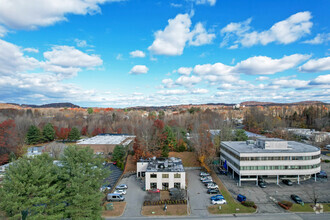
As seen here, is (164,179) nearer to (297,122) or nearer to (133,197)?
(133,197)

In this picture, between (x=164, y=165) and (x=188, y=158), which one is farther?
(x=188, y=158)

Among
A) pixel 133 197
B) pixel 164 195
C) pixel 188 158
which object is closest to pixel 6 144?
pixel 133 197

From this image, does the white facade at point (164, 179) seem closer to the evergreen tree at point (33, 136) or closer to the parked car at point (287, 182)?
the parked car at point (287, 182)

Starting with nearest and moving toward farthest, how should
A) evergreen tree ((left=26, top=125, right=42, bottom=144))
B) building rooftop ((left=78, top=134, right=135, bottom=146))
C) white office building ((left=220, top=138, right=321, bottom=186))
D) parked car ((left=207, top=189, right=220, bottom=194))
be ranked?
parked car ((left=207, top=189, right=220, bottom=194)) → white office building ((left=220, top=138, right=321, bottom=186)) → building rooftop ((left=78, top=134, right=135, bottom=146)) → evergreen tree ((left=26, top=125, right=42, bottom=144))

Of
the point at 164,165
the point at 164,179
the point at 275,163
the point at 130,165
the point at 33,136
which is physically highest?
the point at 275,163

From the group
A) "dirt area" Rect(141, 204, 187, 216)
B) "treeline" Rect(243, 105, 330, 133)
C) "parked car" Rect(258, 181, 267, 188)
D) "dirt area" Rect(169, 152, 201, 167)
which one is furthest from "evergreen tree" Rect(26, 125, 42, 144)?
"treeline" Rect(243, 105, 330, 133)

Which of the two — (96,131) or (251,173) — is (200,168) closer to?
(251,173)

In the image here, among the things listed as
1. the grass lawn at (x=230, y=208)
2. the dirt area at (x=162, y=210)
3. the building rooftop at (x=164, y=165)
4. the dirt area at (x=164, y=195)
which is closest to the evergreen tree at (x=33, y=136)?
the building rooftop at (x=164, y=165)

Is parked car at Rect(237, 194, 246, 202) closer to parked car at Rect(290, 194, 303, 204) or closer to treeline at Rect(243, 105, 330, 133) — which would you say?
parked car at Rect(290, 194, 303, 204)
